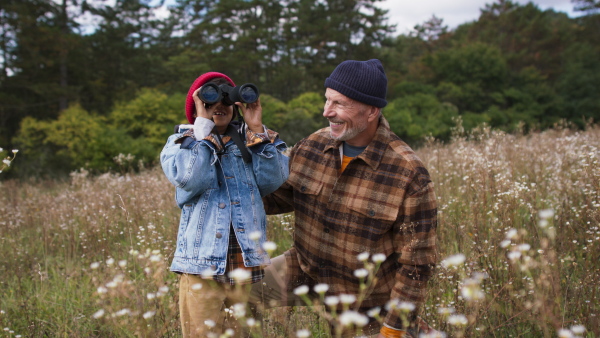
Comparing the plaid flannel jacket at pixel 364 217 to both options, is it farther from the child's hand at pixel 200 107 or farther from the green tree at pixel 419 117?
the green tree at pixel 419 117

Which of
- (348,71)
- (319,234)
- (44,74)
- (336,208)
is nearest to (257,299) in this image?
(319,234)

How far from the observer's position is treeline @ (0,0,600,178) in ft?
47.9

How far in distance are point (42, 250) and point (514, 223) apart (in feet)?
14.0

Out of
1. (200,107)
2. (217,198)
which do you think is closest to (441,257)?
(217,198)

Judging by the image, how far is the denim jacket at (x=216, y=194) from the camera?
206 centimetres

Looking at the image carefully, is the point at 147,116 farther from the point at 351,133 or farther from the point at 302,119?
the point at 351,133

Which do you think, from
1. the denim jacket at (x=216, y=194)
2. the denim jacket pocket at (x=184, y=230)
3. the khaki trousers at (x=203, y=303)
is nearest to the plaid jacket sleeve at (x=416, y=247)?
the denim jacket at (x=216, y=194)

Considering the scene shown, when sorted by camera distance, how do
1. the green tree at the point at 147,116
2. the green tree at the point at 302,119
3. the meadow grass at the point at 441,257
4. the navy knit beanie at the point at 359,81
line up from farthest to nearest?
Answer: 1. the green tree at the point at 302,119
2. the green tree at the point at 147,116
3. the navy knit beanie at the point at 359,81
4. the meadow grass at the point at 441,257

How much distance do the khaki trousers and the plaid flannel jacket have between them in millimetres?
559

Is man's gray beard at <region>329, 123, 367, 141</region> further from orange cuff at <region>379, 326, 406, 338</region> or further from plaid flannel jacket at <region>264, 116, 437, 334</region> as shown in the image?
orange cuff at <region>379, 326, 406, 338</region>

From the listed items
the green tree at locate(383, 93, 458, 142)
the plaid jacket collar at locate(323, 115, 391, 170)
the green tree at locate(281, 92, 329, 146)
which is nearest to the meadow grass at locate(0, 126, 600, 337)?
the plaid jacket collar at locate(323, 115, 391, 170)

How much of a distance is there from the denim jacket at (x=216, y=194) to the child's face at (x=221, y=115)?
0.10 m

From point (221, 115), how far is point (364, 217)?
0.92m

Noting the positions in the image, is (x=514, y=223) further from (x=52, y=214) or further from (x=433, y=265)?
(x=52, y=214)
